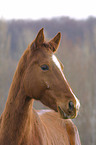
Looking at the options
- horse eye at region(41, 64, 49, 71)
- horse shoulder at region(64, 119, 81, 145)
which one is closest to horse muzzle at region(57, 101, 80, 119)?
horse eye at region(41, 64, 49, 71)

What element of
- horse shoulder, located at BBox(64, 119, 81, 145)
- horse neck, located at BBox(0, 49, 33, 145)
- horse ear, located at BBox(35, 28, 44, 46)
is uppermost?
horse ear, located at BBox(35, 28, 44, 46)

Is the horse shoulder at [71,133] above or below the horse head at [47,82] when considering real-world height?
below

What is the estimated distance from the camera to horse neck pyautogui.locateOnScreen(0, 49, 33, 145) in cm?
225

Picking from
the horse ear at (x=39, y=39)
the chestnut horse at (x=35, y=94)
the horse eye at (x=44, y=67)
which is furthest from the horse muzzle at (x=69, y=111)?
the horse ear at (x=39, y=39)

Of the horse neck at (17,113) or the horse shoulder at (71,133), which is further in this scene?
the horse shoulder at (71,133)

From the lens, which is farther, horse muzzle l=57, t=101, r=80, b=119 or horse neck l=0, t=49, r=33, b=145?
horse neck l=0, t=49, r=33, b=145

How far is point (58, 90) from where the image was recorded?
6.86 ft

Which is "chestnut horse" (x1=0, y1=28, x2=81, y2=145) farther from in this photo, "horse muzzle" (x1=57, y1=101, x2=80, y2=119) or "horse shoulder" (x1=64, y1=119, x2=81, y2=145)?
"horse shoulder" (x1=64, y1=119, x2=81, y2=145)

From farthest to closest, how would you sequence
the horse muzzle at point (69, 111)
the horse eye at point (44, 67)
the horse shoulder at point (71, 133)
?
the horse shoulder at point (71, 133), the horse eye at point (44, 67), the horse muzzle at point (69, 111)

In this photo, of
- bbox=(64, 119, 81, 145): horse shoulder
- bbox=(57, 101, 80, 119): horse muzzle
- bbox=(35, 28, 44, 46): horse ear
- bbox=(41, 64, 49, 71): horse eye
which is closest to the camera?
bbox=(57, 101, 80, 119): horse muzzle

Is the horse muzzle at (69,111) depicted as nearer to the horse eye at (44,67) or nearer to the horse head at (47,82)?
the horse head at (47,82)

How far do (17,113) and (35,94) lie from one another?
11.5 inches

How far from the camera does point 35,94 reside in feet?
7.19

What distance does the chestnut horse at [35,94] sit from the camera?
207 cm
